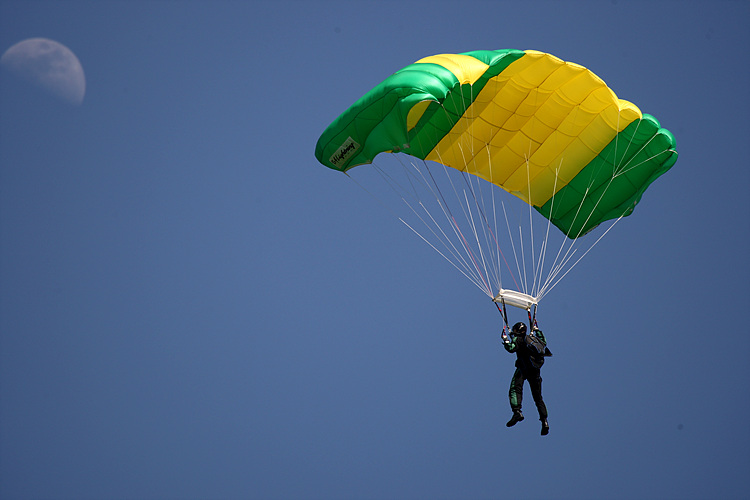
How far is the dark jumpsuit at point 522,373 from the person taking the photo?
33.8ft

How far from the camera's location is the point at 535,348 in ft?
33.4

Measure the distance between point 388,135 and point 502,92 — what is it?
2115 millimetres

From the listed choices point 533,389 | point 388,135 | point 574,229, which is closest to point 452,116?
point 388,135

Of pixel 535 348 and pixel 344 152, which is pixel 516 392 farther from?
pixel 344 152

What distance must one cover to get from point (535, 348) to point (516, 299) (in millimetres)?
796

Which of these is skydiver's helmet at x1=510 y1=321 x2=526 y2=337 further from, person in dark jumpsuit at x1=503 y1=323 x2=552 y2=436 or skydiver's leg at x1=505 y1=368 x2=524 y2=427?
skydiver's leg at x1=505 y1=368 x2=524 y2=427

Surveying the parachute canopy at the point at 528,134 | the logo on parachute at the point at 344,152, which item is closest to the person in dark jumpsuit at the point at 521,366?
the parachute canopy at the point at 528,134

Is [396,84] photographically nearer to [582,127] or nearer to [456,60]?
[456,60]

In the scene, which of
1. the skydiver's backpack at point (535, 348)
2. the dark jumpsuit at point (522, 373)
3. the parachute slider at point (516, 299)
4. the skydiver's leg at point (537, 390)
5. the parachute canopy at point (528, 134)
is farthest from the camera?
the parachute canopy at point (528, 134)

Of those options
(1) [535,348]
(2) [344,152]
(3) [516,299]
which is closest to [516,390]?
(1) [535,348]

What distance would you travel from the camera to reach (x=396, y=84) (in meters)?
10.2

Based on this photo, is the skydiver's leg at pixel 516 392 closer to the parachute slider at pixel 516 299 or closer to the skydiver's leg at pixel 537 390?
the skydiver's leg at pixel 537 390

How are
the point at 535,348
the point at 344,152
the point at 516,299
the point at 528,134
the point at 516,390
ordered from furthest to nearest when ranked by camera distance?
the point at 528,134, the point at 344,152, the point at 516,299, the point at 516,390, the point at 535,348

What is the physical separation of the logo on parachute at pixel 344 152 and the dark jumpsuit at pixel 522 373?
3.22 m
